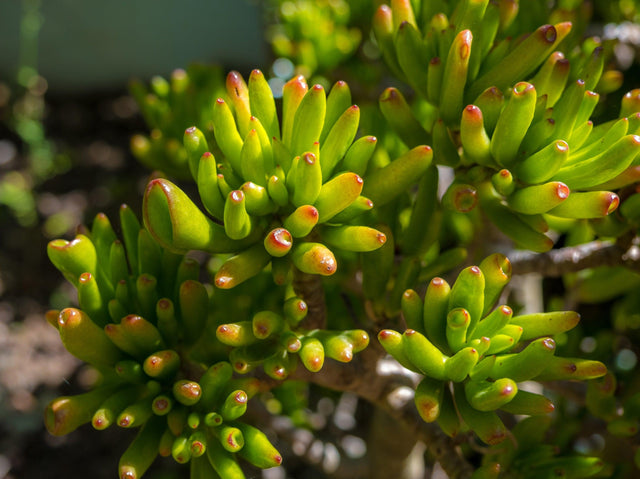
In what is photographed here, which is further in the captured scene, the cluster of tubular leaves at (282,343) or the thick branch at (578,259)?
the thick branch at (578,259)

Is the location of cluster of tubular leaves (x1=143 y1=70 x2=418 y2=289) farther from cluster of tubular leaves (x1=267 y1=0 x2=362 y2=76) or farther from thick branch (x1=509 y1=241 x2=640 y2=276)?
cluster of tubular leaves (x1=267 y1=0 x2=362 y2=76)

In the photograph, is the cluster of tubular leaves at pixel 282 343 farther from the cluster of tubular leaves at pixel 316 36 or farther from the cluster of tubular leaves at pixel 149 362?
the cluster of tubular leaves at pixel 316 36

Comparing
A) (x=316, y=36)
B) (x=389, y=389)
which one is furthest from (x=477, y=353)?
(x=316, y=36)

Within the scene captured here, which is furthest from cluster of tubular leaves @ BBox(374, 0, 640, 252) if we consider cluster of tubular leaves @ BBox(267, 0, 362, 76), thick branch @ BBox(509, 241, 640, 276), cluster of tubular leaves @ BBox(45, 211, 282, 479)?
cluster of tubular leaves @ BBox(267, 0, 362, 76)

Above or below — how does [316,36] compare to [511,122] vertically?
below

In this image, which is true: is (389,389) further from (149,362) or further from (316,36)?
(316,36)

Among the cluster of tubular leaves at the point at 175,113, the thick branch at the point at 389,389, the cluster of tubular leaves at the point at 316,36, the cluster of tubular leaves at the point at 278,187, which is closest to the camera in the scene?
the cluster of tubular leaves at the point at 278,187

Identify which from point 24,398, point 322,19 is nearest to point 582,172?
point 322,19

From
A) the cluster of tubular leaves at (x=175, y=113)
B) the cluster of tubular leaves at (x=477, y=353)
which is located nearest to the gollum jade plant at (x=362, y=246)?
the cluster of tubular leaves at (x=477, y=353)
